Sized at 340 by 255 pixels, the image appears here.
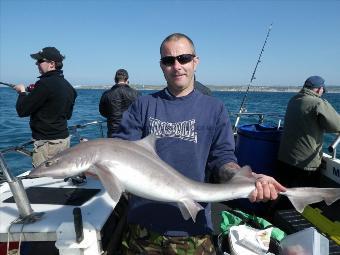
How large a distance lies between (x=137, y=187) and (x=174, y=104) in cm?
84

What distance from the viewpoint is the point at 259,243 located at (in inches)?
169

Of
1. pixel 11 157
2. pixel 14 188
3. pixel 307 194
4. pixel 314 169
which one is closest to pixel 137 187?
pixel 14 188

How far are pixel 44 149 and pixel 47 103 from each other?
0.86 metres

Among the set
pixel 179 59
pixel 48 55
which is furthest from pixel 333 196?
pixel 48 55

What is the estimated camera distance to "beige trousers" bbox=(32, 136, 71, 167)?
Result: 6.35m

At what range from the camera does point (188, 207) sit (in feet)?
9.48

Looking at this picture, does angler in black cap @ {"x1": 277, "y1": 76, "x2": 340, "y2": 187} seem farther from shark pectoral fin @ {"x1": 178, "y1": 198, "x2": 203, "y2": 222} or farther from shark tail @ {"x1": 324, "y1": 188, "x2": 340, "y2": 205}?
shark pectoral fin @ {"x1": 178, "y1": 198, "x2": 203, "y2": 222}

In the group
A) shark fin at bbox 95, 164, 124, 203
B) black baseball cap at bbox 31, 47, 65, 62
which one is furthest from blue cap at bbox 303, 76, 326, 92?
shark fin at bbox 95, 164, 124, 203

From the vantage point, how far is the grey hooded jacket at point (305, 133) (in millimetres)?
6379

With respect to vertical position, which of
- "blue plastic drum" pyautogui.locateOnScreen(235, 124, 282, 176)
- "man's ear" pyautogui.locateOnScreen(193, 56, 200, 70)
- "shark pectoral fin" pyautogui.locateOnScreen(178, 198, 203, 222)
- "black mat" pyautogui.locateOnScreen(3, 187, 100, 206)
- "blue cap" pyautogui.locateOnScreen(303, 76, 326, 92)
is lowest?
"blue plastic drum" pyautogui.locateOnScreen(235, 124, 282, 176)

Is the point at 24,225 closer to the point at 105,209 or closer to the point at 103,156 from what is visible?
the point at 105,209

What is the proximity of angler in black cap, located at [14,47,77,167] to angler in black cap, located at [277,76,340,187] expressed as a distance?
4.25 meters

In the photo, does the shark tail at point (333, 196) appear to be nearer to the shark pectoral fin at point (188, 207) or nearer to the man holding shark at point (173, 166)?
the man holding shark at point (173, 166)

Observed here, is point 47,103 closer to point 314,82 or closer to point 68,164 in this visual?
point 68,164
